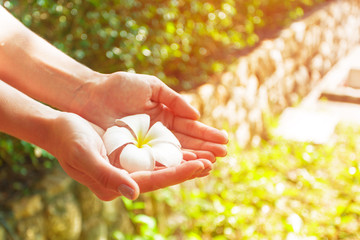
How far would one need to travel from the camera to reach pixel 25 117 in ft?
4.60

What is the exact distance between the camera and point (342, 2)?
714 centimetres

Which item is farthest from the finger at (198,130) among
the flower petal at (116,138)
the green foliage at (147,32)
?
the green foliage at (147,32)

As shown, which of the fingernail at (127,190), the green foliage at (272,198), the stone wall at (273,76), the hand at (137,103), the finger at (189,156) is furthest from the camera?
the stone wall at (273,76)

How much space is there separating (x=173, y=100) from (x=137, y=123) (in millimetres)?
175

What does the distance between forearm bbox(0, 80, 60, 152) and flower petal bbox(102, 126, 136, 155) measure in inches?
7.2

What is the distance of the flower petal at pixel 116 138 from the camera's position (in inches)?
57.6

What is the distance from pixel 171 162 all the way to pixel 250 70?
2980 millimetres

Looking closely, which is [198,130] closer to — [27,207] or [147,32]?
[27,207]

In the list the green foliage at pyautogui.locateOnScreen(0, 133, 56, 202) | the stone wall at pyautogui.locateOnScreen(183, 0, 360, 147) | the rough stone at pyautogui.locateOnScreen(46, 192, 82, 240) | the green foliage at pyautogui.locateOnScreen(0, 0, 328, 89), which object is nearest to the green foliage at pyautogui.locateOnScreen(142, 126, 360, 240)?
the stone wall at pyautogui.locateOnScreen(183, 0, 360, 147)

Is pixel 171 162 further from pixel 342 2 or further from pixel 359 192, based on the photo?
pixel 342 2

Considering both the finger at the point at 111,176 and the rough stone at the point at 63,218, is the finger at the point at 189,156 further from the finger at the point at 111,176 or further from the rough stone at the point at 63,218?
the rough stone at the point at 63,218

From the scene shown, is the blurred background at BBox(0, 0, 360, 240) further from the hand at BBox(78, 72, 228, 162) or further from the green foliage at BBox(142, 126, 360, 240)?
the hand at BBox(78, 72, 228, 162)

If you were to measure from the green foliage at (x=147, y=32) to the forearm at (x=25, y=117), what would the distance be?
3.02 ft

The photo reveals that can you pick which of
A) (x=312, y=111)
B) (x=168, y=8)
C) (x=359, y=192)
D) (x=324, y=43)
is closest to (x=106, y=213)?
(x=168, y=8)
